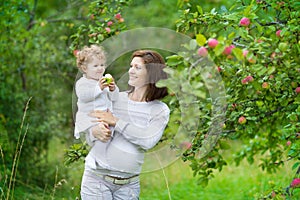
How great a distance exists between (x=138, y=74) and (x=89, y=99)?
0.85ft

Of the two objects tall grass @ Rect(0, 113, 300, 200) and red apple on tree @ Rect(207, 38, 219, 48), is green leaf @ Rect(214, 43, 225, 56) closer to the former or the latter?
red apple on tree @ Rect(207, 38, 219, 48)

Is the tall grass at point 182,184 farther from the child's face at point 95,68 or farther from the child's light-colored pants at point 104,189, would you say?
the child's face at point 95,68

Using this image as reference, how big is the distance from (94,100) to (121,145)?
242mm

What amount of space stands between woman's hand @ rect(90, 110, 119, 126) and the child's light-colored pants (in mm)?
323

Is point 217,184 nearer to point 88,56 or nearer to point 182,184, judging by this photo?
point 182,184

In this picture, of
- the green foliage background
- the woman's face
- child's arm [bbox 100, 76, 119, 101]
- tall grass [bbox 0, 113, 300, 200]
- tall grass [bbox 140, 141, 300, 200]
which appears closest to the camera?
child's arm [bbox 100, 76, 119, 101]

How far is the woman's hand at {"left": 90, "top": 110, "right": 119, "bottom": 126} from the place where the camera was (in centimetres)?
254

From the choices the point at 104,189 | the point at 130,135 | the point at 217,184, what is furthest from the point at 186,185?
the point at 130,135

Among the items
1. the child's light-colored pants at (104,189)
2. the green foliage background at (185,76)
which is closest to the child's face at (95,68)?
the green foliage background at (185,76)

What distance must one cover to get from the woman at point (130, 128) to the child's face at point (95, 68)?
14cm

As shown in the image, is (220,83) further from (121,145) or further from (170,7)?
(170,7)

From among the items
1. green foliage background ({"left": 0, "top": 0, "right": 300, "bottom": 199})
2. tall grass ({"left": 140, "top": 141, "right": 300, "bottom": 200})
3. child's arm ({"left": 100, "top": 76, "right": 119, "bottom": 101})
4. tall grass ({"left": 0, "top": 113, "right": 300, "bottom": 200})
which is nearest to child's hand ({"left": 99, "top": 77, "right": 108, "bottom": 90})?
child's arm ({"left": 100, "top": 76, "right": 119, "bottom": 101})

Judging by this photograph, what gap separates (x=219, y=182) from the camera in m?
6.32

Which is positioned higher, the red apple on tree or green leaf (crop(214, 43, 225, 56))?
the red apple on tree
